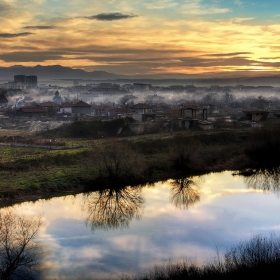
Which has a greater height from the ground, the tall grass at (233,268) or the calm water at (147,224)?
the tall grass at (233,268)

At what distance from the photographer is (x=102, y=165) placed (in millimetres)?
20469

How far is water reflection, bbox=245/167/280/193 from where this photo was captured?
19.8m

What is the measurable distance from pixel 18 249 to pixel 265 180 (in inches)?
556

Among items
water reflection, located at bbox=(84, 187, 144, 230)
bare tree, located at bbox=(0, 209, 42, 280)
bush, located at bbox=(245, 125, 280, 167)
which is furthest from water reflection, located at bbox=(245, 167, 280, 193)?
bare tree, located at bbox=(0, 209, 42, 280)

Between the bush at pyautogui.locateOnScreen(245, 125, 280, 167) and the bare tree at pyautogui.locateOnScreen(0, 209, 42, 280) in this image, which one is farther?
the bush at pyautogui.locateOnScreen(245, 125, 280, 167)

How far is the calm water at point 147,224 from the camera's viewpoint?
11.5 metres

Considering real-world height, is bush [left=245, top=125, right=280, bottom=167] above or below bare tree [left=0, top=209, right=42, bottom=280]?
above

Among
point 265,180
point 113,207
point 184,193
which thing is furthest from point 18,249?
point 265,180

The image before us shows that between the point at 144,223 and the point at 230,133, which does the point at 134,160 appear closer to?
the point at 144,223

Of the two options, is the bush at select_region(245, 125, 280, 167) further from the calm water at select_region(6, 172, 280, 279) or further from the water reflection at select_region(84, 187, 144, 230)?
the water reflection at select_region(84, 187, 144, 230)

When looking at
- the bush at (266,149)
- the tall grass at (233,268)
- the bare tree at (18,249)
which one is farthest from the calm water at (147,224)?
the bush at (266,149)

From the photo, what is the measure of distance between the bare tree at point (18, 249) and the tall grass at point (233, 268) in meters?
2.80

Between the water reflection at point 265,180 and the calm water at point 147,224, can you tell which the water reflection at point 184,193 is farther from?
the water reflection at point 265,180

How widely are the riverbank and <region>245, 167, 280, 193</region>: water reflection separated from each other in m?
1.76
